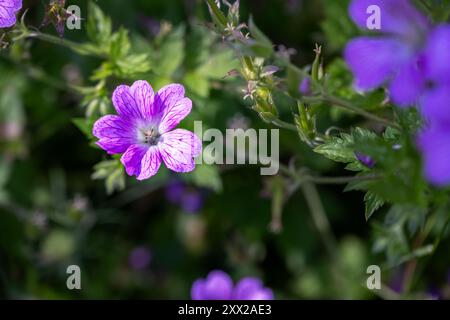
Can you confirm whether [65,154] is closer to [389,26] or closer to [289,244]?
[289,244]

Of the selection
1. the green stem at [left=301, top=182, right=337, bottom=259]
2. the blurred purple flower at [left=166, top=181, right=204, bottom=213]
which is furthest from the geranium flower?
the blurred purple flower at [left=166, top=181, right=204, bottom=213]

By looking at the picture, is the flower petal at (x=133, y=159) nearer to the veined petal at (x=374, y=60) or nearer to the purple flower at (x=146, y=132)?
the purple flower at (x=146, y=132)

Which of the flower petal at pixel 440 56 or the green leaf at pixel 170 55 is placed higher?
the green leaf at pixel 170 55

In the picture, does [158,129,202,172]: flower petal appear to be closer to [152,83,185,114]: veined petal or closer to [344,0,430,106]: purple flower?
[152,83,185,114]: veined petal

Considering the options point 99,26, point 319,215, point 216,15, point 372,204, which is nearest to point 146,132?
point 216,15

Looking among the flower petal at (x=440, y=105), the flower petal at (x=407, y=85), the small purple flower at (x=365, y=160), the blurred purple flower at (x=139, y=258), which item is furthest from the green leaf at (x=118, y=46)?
the blurred purple flower at (x=139, y=258)
